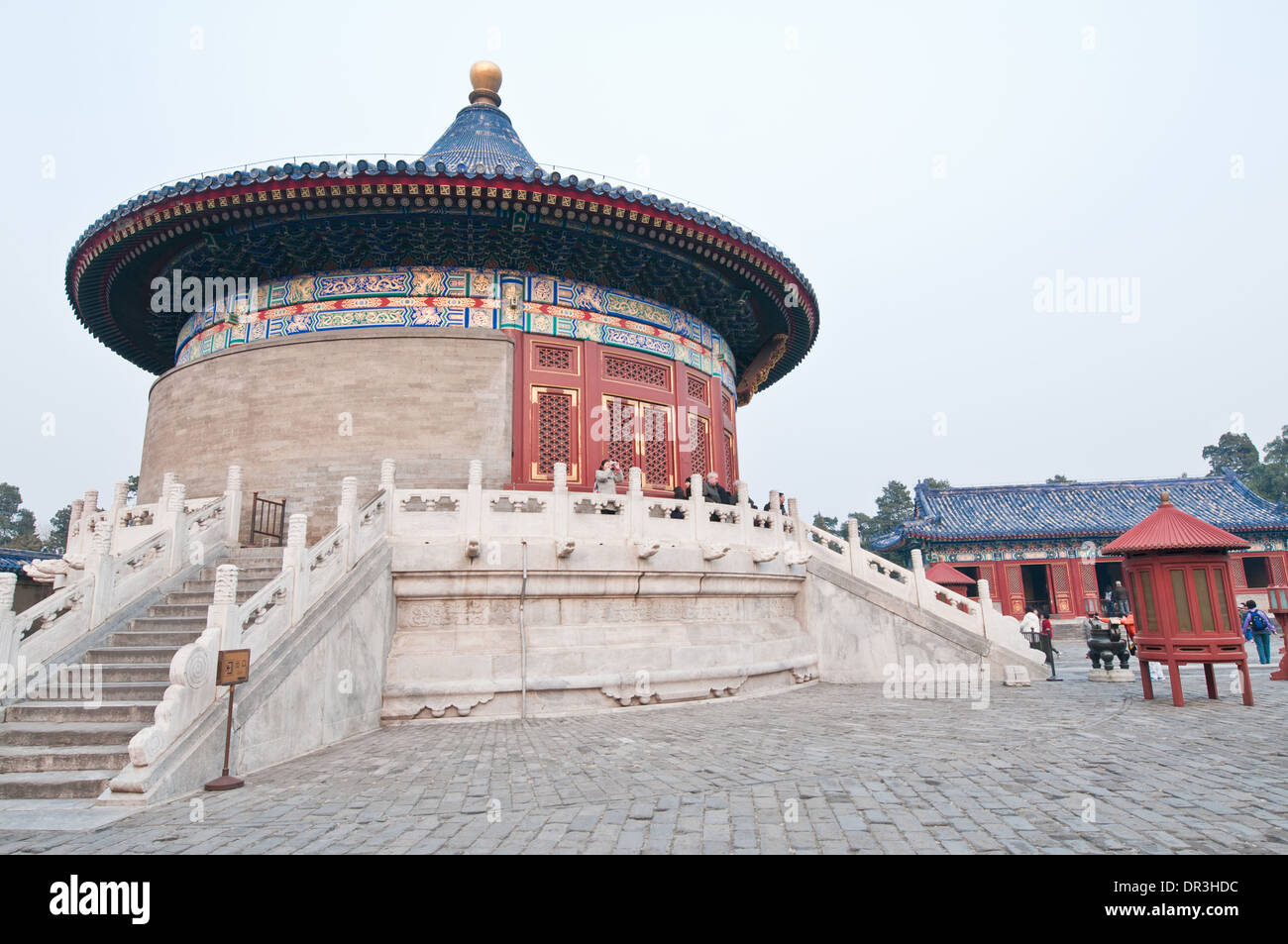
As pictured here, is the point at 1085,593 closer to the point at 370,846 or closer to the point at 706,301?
the point at 706,301

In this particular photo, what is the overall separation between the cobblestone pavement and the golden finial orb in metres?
16.7

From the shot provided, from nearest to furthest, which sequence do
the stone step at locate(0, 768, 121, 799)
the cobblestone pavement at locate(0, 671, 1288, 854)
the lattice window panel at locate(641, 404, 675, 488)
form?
the cobblestone pavement at locate(0, 671, 1288, 854) → the stone step at locate(0, 768, 121, 799) → the lattice window panel at locate(641, 404, 675, 488)

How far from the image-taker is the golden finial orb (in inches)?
755

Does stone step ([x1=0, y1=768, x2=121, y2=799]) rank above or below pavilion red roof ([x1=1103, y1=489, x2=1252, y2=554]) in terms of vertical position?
below

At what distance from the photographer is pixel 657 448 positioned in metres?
13.7

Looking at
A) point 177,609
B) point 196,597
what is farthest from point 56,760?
point 196,597

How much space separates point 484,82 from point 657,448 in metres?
12.1

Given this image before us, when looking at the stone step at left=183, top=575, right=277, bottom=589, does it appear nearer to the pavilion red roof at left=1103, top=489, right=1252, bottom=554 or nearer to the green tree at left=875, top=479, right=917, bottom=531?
the pavilion red roof at left=1103, top=489, right=1252, bottom=554

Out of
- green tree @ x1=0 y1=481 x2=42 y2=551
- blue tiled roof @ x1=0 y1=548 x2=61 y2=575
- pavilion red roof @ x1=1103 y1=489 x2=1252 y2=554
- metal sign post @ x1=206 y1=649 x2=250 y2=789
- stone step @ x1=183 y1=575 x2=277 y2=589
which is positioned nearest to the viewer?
metal sign post @ x1=206 y1=649 x2=250 y2=789

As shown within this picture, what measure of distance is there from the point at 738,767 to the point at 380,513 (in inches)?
222

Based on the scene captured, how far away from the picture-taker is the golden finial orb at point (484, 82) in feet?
62.9

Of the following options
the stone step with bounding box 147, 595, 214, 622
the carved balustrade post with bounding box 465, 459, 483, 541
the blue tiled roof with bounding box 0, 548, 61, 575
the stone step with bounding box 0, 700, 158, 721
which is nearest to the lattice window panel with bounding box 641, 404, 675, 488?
the carved balustrade post with bounding box 465, 459, 483, 541

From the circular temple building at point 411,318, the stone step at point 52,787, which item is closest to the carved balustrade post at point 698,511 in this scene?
the circular temple building at point 411,318
